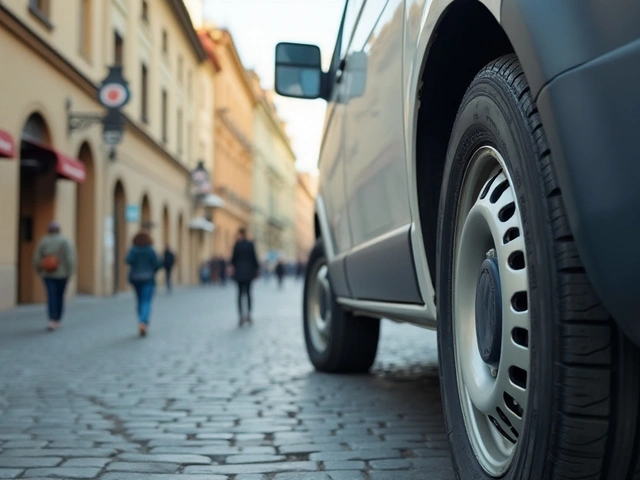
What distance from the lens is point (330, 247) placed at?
16.5 feet

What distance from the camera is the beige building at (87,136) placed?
49.0ft

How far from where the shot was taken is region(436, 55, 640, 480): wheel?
5.01 ft

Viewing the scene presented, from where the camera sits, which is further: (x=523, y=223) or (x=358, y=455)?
(x=358, y=455)

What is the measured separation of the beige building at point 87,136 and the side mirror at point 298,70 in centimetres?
945

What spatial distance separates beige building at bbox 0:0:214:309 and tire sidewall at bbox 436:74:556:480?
12.1 m

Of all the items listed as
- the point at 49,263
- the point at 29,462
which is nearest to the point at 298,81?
the point at 29,462

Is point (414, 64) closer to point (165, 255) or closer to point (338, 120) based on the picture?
point (338, 120)

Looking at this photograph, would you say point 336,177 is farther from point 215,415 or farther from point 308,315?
point 308,315

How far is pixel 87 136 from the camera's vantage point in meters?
19.8

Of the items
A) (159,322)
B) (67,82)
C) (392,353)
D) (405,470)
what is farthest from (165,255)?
(405,470)

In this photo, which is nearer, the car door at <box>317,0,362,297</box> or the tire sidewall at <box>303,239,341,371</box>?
the car door at <box>317,0,362,297</box>

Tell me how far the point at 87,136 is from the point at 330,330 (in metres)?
15.7

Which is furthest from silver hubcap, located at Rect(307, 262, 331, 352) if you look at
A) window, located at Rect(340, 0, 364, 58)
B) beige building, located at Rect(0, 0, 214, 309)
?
beige building, located at Rect(0, 0, 214, 309)

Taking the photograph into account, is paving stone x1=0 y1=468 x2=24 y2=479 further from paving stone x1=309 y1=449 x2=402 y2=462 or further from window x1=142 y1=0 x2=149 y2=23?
window x1=142 y1=0 x2=149 y2=23
